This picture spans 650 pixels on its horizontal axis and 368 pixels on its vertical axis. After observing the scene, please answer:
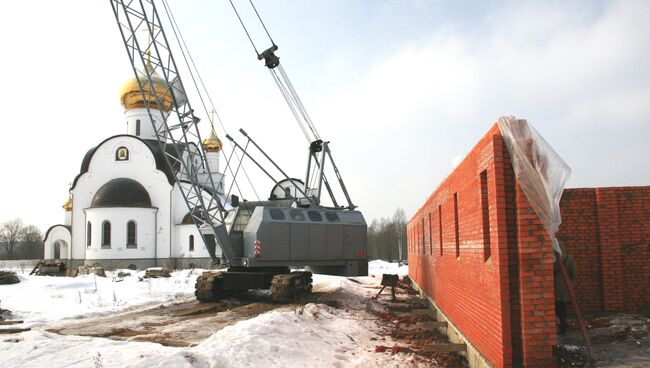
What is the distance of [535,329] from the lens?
5.71 metres

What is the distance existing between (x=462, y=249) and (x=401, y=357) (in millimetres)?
1867

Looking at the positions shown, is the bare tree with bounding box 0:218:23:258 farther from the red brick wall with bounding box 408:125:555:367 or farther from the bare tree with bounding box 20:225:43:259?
the red brick wall with bounding box 408:125:555:367

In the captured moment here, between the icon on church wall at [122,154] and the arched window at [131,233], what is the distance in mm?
5191

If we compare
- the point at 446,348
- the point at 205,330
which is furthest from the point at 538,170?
the point at 205,330

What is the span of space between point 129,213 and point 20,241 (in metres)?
65.0

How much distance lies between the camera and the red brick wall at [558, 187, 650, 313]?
28.0ft

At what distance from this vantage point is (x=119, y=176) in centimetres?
3750

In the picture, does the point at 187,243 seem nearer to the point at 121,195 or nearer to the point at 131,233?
the point at 131,233

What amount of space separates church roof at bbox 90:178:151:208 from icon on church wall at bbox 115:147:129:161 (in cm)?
206

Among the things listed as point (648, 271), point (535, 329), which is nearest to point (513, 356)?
point (535, 329)

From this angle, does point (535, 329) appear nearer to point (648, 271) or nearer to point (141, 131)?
point (648, 271)

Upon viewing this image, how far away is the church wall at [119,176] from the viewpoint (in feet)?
119

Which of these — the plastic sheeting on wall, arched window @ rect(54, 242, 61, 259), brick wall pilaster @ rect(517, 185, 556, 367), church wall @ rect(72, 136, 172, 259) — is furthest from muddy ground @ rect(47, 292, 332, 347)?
arched window @ rect(54, 242, 61, 259)

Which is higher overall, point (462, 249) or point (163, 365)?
point (462, 249)
